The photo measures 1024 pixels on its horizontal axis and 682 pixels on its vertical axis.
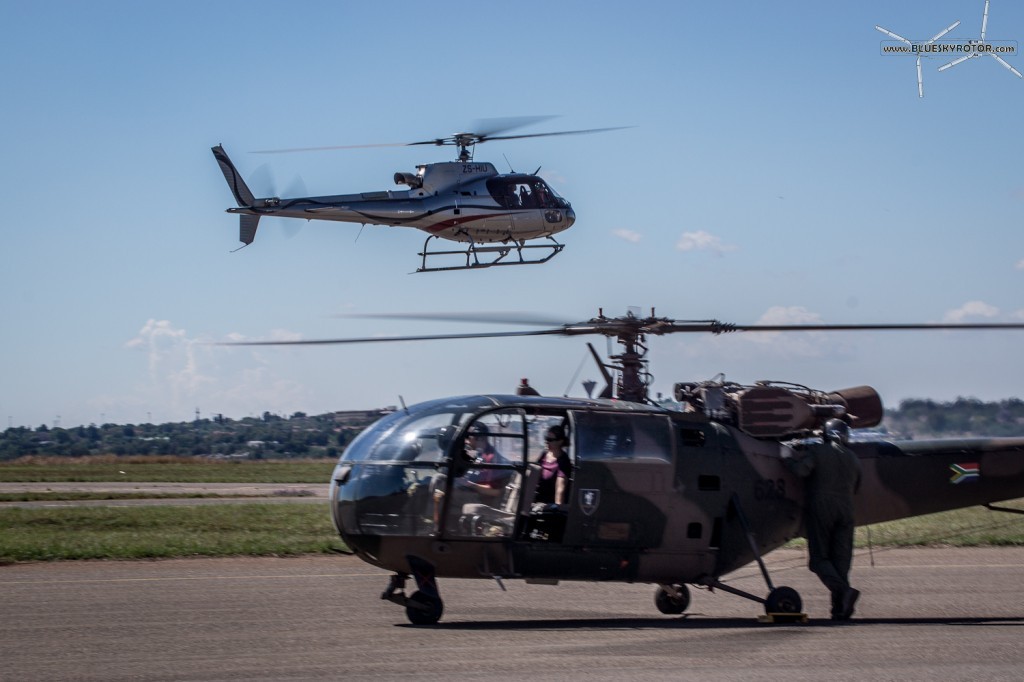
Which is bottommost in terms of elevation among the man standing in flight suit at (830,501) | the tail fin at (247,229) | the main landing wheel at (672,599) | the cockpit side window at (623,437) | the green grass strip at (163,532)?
the main landing wheel at (672,599)

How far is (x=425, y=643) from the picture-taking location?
9914 millimetres

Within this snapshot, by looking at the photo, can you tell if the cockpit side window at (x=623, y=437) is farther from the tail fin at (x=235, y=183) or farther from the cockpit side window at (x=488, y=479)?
the tail fin at (x=235, y=183)

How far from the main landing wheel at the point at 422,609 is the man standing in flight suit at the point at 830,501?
4.14 metres

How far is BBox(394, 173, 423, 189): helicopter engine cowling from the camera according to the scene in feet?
89.0

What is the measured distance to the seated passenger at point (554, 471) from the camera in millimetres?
11711

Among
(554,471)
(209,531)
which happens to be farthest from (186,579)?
(209,531)

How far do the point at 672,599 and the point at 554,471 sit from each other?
221 centimetres

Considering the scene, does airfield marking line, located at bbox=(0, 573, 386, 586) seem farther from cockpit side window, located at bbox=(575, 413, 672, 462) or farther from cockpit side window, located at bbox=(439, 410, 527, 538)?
cockpit side window, located at bbox=(575, 413, 672, 462)

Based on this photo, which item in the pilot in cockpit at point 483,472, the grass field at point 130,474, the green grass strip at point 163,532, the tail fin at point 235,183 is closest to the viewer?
the pilot in cockpit at point 483,472

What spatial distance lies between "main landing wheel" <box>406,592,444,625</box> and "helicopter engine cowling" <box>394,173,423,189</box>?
1700 centimetres

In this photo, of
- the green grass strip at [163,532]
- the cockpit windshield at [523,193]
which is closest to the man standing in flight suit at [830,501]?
the green grass strip at [163,532]

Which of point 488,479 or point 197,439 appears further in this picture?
point 197,439

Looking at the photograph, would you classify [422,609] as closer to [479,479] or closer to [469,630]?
[469,630]

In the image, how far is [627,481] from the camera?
1191 cm
